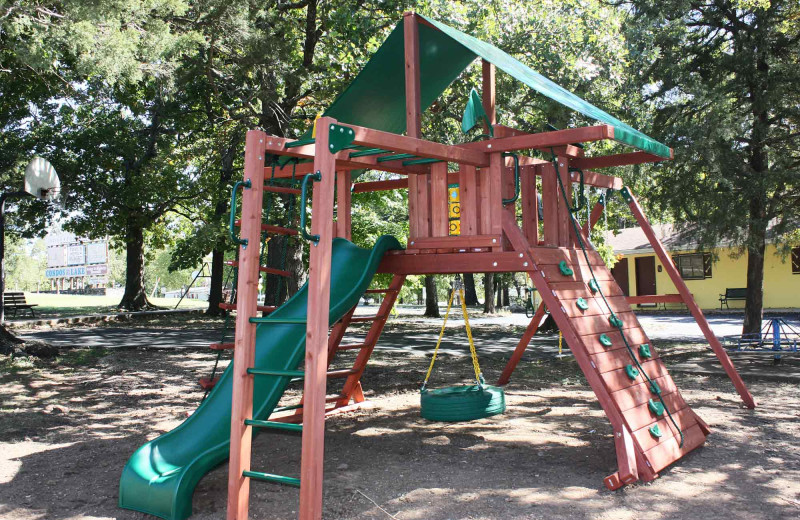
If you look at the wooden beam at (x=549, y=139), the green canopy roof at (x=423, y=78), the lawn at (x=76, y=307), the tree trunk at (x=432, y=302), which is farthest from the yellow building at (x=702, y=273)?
the lawn at (x=76, y=307)

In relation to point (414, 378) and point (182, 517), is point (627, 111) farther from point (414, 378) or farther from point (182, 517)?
point (182, 517)

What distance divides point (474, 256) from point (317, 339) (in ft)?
6.65

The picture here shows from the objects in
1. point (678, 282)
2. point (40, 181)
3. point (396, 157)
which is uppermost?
point (40, 181)

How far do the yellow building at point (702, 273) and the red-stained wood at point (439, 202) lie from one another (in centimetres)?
1769

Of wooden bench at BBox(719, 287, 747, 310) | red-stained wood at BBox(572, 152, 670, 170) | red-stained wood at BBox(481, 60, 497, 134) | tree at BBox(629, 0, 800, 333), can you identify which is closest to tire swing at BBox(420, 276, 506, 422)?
red-stained wood at BBox(481, 60, 497, 134)

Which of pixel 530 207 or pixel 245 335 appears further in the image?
pixel 530 207

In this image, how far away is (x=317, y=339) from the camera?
395 cm

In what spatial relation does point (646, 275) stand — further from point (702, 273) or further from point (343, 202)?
point (343, 202)

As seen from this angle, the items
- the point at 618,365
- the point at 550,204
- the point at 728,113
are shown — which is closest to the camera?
the point at 618,365

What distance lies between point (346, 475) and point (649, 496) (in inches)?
82.8

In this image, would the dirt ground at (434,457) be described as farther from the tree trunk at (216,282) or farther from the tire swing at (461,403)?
the tree trunk at (216,282)

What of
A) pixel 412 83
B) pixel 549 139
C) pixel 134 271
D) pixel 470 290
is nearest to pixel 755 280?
pixel 549 139

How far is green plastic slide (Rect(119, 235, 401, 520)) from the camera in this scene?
164 inches

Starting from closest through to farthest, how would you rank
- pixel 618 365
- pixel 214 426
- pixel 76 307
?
pixel 214 426 < pixel 618 365 < pixel 76 307
